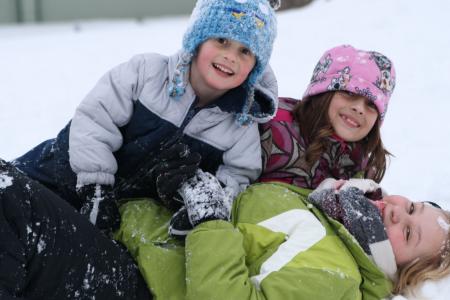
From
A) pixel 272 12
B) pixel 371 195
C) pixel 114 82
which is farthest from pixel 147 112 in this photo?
pixel 371 195

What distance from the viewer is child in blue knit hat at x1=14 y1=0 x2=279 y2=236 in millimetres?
2207

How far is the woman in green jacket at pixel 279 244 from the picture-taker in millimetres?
1771

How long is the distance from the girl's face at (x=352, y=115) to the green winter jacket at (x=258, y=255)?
0.49 m

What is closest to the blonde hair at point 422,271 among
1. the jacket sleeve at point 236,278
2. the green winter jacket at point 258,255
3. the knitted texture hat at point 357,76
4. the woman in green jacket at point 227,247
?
the woman in green jacket at point 227,247

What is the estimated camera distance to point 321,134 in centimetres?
258

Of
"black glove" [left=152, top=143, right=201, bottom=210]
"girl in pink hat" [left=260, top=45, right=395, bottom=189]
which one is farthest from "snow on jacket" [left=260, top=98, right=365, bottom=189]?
"black glove" [left=152, top=143, right=201, bottom=210]

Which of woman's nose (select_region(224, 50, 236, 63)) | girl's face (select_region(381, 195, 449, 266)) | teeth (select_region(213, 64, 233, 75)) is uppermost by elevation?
woman's nose (select_region(224, 50, 236, 63))

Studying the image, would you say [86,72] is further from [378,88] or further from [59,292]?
[59,292]

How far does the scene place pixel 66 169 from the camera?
2275mm

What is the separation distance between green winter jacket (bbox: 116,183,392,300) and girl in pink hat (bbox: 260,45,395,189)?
1.12ft

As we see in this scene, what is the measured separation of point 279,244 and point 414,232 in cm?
60

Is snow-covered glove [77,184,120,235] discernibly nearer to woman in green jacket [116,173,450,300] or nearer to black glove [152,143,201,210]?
woman in green jacket [116,173,450,300]

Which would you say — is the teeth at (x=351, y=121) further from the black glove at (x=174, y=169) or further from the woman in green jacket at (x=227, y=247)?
the black glove at (x=174, y=169)

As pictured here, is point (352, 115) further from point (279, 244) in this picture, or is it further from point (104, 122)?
point (104, 122)
